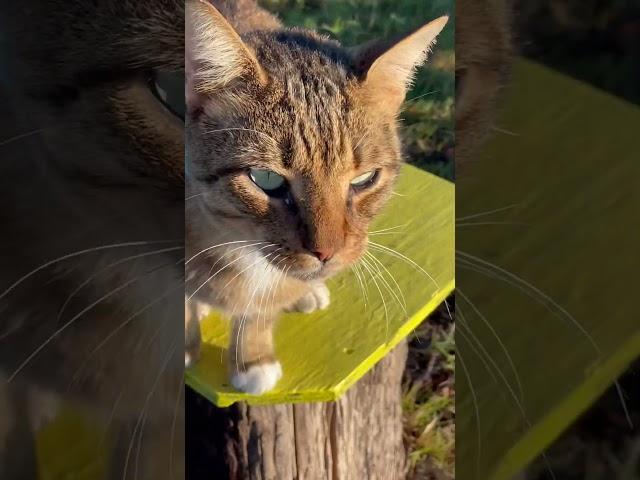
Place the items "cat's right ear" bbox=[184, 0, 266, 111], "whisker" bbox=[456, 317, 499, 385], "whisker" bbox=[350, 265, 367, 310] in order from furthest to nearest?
"whisker" bbox=[456, 317, 499, 385]
"whisker" bbox=[350, 265, 367, 310]
"cat's right ear" bbox=[184, 0, 266, 111]

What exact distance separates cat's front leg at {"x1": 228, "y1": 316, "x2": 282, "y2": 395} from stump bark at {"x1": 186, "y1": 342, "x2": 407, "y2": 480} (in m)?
0.04

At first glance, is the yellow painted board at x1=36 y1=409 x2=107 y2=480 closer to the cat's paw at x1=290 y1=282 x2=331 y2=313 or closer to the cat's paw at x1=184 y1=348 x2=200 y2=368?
the cat's paw at x1=184 y1=348 x2=200 y2=368

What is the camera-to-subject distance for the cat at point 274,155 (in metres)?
1.17

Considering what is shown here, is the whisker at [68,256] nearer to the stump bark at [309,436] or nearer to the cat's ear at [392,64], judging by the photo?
the stump bark at [309,436]

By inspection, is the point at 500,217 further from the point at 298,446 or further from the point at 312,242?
the point at 298,446

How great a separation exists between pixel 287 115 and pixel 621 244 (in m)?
0.74

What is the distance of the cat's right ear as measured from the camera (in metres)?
1.14

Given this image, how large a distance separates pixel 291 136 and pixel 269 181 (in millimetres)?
81

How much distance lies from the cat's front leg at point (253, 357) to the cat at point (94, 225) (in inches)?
4.6

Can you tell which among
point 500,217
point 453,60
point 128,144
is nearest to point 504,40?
point 453,60

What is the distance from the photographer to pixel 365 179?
1217 mm

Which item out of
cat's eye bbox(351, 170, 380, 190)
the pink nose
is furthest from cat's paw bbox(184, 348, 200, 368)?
cat's eye bbox(351, 170, 380, 190)

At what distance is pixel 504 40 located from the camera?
1.34m

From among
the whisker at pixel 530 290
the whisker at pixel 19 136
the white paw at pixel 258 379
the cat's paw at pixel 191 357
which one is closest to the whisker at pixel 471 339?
the whisker at pixel 530 290
